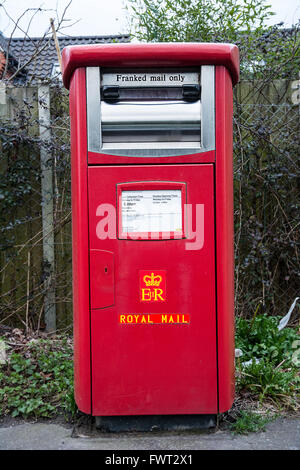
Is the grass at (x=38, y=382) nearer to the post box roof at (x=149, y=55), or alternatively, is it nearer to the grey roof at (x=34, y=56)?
the post box roof at (x=149, y=55)

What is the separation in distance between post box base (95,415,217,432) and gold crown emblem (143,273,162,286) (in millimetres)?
746

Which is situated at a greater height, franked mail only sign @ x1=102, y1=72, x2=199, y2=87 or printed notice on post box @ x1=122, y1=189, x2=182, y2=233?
franked mail only sign @ x1=102, y1=72, x2=199, y2=87

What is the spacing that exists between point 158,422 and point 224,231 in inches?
43.1

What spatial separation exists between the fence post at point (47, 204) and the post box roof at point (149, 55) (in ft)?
6.95

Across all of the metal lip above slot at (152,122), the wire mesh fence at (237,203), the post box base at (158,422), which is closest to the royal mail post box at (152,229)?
the metal lip above slot at (152,122)

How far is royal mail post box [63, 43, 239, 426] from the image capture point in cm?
215

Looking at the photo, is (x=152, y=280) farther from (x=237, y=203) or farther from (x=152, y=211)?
(x=237, y=203)

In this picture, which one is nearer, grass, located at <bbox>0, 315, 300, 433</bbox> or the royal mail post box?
the royal mail post box

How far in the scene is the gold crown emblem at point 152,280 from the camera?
7.11 ft

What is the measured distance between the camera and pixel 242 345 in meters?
3.28

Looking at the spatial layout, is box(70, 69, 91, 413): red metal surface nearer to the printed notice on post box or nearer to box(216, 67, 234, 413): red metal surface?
the printed notice on post box

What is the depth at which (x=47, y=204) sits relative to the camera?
4191 mm

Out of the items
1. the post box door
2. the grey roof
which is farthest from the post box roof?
the grey roof
